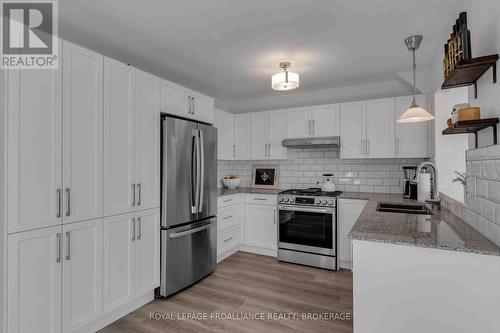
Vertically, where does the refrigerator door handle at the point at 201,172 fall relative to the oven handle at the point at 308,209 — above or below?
above

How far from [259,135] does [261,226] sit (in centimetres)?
146

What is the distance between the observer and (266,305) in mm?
2547

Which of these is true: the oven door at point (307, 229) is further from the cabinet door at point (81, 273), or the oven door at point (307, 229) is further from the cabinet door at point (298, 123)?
the cabinet door at point (81, 273)

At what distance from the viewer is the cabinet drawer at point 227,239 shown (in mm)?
3621

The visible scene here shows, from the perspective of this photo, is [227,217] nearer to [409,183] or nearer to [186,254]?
[186,254]

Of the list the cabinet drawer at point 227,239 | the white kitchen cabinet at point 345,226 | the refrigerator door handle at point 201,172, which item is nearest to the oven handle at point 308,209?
the white kitchen cabinet at point 345,226

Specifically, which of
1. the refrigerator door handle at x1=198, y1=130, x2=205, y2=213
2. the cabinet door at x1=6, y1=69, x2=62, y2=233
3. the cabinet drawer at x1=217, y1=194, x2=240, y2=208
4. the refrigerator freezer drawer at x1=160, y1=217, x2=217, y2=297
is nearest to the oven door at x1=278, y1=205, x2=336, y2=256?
the cabinet drawer at x1=217, y1=194, x2=240, y2=208

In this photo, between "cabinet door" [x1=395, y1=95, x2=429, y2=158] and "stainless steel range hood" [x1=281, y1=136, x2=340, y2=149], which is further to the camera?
"stainless steel range hood" [x1=281, y1=136, x2=340, y2=149]

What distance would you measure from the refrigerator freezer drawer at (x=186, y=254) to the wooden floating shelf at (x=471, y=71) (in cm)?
255

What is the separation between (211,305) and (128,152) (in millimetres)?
1613

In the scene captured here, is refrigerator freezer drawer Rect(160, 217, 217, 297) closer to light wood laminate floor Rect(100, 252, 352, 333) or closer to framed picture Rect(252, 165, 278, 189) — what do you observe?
light wood laminate floor Rect(100, 252, 352, 333)

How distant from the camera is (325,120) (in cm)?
388

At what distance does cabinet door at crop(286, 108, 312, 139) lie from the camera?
3.99m

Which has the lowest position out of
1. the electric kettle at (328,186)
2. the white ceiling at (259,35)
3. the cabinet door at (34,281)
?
the cabinet door at (34,281)
